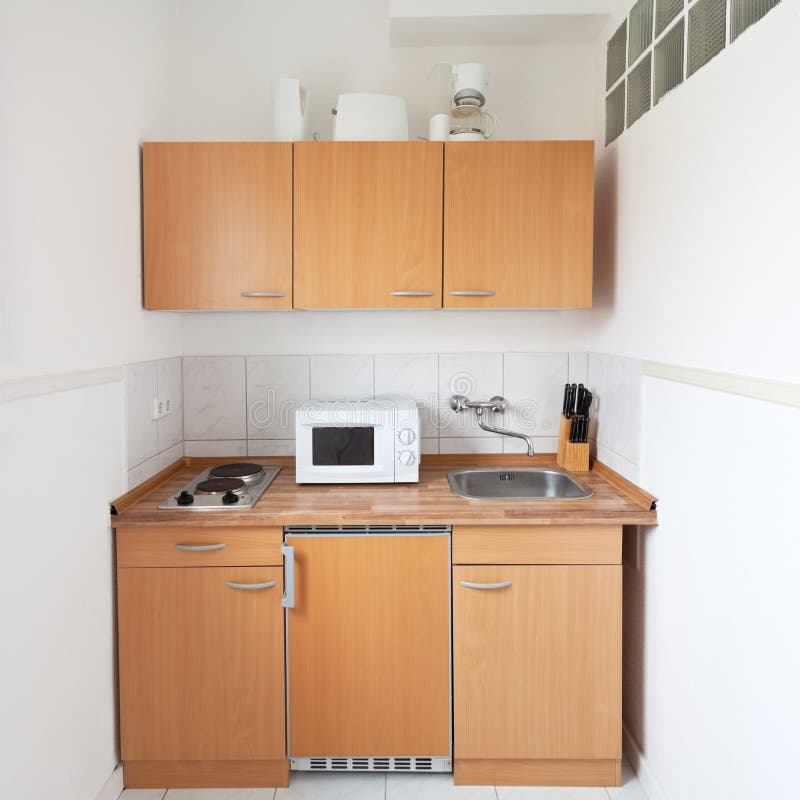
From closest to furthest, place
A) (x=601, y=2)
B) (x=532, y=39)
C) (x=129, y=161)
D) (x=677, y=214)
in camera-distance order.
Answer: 1. (x=677, y=214)
2. (x=129, y=161)
3. (x=601, y=2)
4. (x=532, y=39)

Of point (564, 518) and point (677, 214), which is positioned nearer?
point (677, 214)

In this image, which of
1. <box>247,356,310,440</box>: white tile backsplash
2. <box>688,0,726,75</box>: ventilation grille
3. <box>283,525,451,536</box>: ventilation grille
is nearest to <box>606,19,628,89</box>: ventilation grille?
<box>688,0,726,75</box>: ventilation grille

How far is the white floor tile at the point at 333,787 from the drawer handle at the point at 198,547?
781 mm

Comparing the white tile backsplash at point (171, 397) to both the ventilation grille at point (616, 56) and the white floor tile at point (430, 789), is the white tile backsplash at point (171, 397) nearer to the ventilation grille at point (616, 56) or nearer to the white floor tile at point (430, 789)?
the white floor tile at point (430, 789)

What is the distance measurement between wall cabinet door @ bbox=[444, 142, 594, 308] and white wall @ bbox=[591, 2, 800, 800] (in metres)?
0.16

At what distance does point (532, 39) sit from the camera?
2.64 meters

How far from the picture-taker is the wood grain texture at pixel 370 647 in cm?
211

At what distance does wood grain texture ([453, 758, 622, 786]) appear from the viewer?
84.7 inches

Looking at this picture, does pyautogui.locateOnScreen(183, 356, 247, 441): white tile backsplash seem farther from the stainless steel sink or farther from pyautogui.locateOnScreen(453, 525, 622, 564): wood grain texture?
pyautogui.locateOnScreen(453, 525, 622, 564): wood grain texture

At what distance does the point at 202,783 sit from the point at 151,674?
0.38 m

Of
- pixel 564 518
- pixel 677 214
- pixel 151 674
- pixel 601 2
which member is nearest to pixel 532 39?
pixel 601 2

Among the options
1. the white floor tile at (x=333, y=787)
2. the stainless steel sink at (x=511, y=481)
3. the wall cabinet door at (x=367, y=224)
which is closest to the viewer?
the white floor tile at (x=333, y=787)

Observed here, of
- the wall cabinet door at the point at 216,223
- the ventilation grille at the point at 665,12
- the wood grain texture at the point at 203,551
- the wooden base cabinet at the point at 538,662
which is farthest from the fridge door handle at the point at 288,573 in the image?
the ventilation grille at the point at 665,12

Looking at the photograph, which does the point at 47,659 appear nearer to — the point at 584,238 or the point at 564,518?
the point at 564,518
